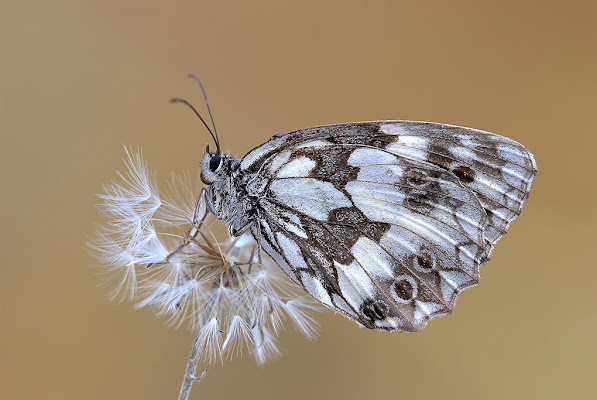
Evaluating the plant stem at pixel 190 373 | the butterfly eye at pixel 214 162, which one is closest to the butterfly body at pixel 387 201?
the butterfly eye at pixel 214 162

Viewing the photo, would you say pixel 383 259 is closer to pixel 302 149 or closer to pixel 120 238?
pixel 302 149

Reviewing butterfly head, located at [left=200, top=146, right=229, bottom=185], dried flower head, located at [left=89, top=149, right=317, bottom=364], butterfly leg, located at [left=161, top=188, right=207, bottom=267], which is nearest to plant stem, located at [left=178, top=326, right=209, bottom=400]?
dried flower head, located at [left=89, top=149, right=317, bottom=364]

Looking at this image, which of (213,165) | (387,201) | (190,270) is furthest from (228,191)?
(387,201)

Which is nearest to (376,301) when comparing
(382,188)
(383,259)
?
(383,259)

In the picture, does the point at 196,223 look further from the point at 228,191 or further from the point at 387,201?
the point at 387,201

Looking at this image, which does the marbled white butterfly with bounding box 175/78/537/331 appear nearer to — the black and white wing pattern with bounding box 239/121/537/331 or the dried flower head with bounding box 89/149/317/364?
the black and white wing pattern with bounding box 239/121/537/331

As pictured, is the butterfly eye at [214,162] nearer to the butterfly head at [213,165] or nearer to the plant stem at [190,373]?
the butterfly head at [213,165]
